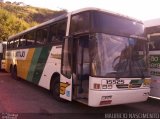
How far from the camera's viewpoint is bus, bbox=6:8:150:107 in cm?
770

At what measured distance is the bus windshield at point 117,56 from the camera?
769cm

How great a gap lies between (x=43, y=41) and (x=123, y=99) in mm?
5025

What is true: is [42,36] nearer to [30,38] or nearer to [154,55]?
[30,38]

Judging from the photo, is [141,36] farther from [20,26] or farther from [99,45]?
[20,26]

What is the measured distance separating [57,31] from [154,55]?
3770 mm

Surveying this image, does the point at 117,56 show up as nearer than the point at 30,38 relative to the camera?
Yes

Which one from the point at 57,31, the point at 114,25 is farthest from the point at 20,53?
the point at 114,25

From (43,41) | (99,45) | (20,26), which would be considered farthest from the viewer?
(20,26)

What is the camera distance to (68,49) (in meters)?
8.97

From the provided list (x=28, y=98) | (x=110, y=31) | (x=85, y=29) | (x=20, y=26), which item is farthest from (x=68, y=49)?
(x=20, y=26)

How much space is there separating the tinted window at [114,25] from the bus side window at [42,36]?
389 cm

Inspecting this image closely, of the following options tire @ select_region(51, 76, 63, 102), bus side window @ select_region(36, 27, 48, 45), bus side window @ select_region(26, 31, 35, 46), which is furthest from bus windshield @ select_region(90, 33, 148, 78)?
bus side window @ select_region(26, 31, 35, 46)

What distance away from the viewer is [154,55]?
10141mm

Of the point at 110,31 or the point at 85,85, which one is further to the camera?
the point at 85,85
